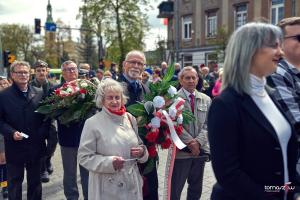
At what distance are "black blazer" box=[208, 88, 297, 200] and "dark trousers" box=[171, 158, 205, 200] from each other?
92.2 inches

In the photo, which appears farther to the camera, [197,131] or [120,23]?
[120,23]

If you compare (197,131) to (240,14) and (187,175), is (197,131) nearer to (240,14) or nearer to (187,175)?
(187,175)

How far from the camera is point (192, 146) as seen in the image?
4.06m

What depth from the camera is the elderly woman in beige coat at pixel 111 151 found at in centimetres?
319

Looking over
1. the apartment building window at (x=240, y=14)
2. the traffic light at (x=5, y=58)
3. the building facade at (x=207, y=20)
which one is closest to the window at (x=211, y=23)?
the building facade at (x=207, y=20)

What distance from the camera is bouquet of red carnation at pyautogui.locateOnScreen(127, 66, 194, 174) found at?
3.59m

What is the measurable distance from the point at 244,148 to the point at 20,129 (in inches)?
125

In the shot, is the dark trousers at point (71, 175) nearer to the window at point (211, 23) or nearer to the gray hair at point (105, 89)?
the gray hair at point (105, 89)

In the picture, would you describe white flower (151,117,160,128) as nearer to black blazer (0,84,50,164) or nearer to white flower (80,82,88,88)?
white flower (80,82,88,88)

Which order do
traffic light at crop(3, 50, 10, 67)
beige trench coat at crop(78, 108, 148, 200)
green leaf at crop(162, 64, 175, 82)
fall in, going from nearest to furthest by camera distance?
beige trench coat at crop(78, 108, 148, 200) → green leaf at crop(162, 64, 175, 82) → traffic light at crop(3, 50, 10, 67)

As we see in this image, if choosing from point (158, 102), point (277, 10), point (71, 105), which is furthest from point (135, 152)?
point (277, 10)

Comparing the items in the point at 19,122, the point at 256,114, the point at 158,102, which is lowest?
the point at 19,122

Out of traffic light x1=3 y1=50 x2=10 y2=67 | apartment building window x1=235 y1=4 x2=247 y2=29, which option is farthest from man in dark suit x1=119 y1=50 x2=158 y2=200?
apartment building window x1=235 y1=4 x2=247 y2=29

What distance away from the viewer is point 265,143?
5.92 ft
